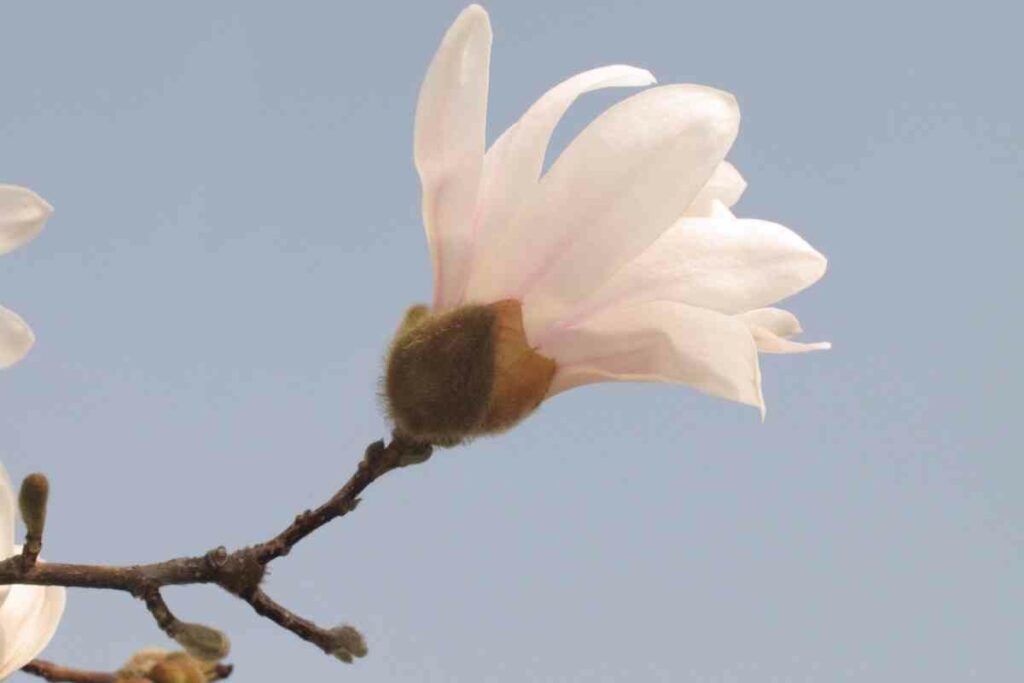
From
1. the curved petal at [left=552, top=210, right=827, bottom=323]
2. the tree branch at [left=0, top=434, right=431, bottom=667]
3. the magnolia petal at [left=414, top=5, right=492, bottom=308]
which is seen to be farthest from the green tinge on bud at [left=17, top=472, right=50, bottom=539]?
the curved petal at [left=552, top=210, right=827, bottom=323]

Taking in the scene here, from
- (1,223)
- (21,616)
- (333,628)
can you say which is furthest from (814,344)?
(21,616)

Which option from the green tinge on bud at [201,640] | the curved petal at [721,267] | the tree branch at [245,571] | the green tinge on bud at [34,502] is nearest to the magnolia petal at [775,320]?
the curved petal at [721,267]

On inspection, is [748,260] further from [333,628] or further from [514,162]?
[333,628]

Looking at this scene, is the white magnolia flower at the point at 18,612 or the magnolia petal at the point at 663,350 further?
the white magnolia flower at the point at 18,612

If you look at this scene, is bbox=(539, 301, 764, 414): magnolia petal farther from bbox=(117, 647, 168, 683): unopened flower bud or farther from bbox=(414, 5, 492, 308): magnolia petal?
bbox=(117, 647, 168, 683): unopened flower bud

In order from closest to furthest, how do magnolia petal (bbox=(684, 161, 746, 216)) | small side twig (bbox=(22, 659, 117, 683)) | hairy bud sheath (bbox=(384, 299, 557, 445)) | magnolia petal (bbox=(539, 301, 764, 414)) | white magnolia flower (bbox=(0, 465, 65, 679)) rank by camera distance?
magnolia petal (bbox=(539, 301, 764, 414)) → hairy bud sheath (bbox=(384, 299, 557, 445)) → magnolia petal (bbox=(684, 161, 746, 216)) → white magnolia flower (bbox=(0, 465, 65, 679)) → small side twig (bbox=(22, 659, 117, 683))

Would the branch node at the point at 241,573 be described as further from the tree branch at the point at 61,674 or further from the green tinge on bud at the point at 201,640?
the tree branch at the point at 61,674

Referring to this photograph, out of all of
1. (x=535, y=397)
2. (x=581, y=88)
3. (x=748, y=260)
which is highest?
(x=581, y=88)
